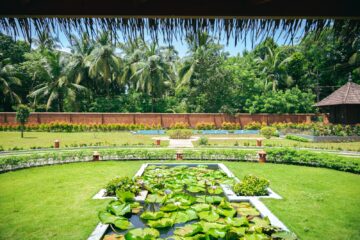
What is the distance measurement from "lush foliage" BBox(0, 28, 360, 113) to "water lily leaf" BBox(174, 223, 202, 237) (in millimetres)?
22860

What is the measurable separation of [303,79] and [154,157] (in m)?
24.7

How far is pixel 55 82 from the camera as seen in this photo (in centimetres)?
2695

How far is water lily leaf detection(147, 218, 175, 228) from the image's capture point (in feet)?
14.4

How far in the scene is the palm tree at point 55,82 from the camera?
26.3m

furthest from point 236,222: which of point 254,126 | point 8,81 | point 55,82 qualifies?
point 8,81

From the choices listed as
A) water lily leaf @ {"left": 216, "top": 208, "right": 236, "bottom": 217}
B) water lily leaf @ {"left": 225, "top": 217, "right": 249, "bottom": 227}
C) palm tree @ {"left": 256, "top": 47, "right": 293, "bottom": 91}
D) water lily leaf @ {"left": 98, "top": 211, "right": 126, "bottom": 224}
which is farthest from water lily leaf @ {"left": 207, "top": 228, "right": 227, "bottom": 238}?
palm tree @ {"left": 256, "top": 47, "right": 293, "bottom": 91}

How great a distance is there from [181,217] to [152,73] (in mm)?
24250

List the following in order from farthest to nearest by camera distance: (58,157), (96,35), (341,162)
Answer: (58,157)
(341,162)
(96,35)

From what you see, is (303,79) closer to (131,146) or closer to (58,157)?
(131,146)

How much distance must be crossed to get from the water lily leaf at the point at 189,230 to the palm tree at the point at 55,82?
24634 millimetres

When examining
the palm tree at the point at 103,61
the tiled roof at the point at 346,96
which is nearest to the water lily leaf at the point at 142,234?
the tiled roof at the point at 346,96

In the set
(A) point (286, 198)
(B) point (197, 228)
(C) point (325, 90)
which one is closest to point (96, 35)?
(B) point (197, 228)

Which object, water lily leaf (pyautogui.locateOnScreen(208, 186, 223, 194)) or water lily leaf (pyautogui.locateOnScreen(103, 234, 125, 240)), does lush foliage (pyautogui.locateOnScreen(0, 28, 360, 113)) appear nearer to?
water lily leaf (pyautogui.locateOnScreen(208, 186, 223, 194))
